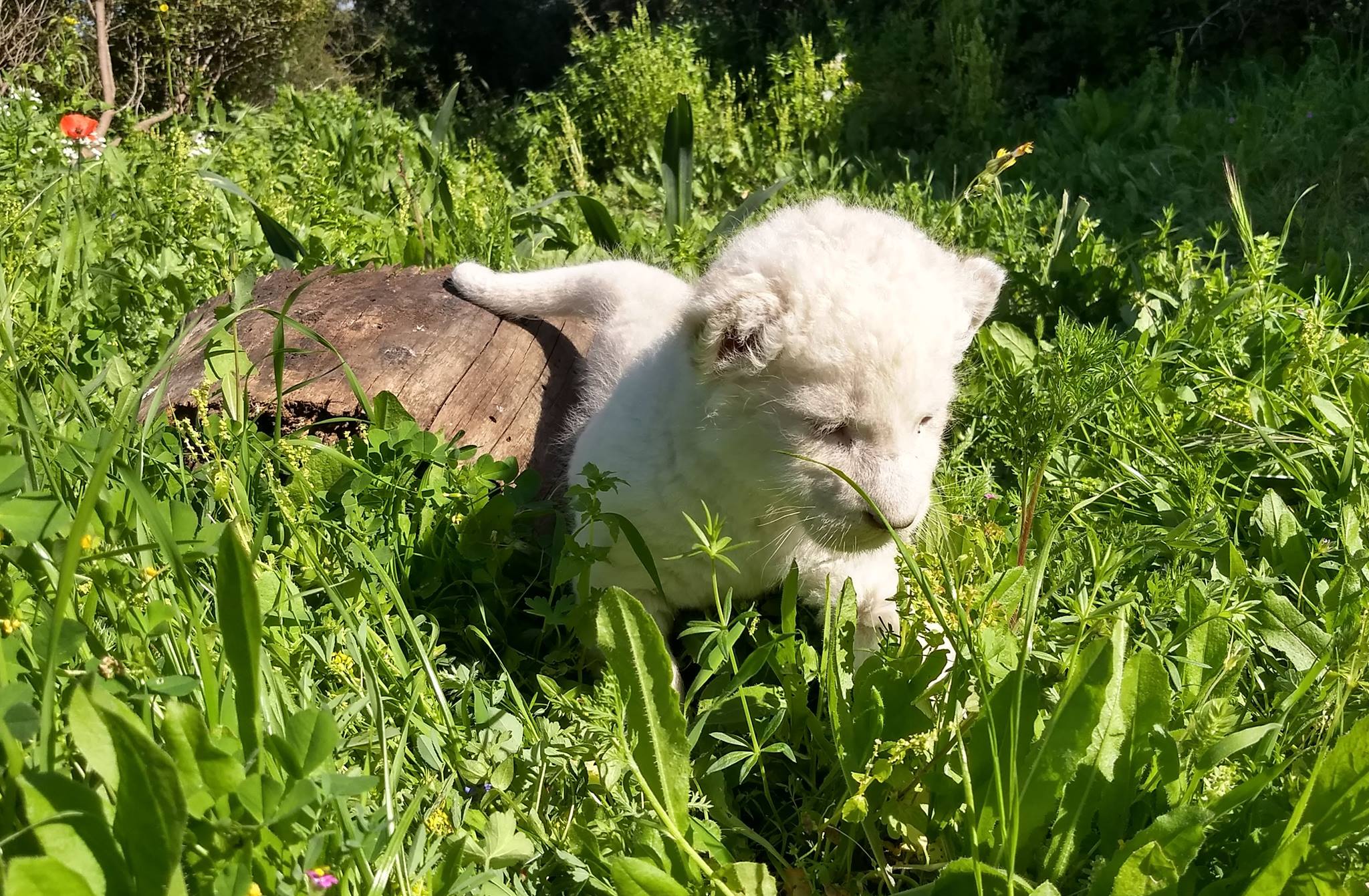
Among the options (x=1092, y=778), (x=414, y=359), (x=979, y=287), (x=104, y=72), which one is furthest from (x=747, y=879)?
(x=104, y=72)

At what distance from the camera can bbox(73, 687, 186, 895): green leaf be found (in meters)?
1.29

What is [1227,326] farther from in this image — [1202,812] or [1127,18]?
[1127,18]

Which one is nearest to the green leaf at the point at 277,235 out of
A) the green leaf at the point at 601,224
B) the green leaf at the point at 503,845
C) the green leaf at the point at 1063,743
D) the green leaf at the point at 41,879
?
the green leaf at the point at 601,224

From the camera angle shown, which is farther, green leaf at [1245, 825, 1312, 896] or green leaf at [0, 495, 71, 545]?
green leaf at [0, 495, 71, 545]

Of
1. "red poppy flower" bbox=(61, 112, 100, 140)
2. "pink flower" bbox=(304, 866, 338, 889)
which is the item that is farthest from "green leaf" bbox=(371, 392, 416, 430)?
"red poppy flower" bbox=(61, 112, 100, 140)

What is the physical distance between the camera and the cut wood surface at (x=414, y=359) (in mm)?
3332

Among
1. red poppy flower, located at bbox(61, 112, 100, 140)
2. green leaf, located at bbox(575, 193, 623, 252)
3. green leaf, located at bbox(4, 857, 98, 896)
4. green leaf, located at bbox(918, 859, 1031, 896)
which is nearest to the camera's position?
green leaf, located at bbox(4, 857, 98, 896)

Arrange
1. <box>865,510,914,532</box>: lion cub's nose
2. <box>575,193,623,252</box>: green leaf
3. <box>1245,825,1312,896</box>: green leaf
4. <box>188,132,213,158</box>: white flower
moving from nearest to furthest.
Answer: <box>1245,825,1312,896</box>: green leaf → <box>865,510,914,532</box>: lion cub's nose → <box>575,193,623,252</box>: green leaf → <box>188,132,213,158</box>: white flower

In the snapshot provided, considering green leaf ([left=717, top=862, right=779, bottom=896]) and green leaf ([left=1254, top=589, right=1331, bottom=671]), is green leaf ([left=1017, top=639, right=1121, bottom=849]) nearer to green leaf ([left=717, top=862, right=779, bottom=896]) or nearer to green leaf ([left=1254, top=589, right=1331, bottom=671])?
green leaf ([left=717, top=862, right=779, bottom=896])

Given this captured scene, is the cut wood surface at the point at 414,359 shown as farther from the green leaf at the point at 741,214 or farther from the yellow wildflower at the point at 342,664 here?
the yellow wildflower at the point at 342,664

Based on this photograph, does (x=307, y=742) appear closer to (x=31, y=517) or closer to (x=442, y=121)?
(x=31, y=517)

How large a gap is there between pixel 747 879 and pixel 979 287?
153 centimetres

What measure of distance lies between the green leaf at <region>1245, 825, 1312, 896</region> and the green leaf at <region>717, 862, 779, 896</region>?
2.38 ft

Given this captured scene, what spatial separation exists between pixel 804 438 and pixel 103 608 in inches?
55.4
